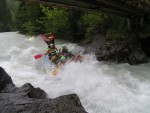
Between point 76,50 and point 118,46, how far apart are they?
4.15 m

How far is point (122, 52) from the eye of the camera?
1180 centimetres

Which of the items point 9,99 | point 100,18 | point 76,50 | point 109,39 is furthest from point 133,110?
point 100,18

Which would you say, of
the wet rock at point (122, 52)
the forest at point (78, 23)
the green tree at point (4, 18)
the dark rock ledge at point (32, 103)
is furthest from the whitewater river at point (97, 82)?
the green tree at point (4, 18)

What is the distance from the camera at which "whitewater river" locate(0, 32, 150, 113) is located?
6734 millimetres

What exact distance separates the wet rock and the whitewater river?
1.48ft

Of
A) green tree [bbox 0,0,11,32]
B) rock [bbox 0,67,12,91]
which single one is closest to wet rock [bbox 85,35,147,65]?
rock [bbox 0,67,12,91]

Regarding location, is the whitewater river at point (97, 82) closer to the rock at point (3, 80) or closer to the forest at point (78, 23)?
the rock at point (3, 80)

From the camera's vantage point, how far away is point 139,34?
13.3 m

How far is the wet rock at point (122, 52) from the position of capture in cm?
1167

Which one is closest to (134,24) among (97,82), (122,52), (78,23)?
(122,52)

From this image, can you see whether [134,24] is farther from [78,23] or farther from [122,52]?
[78,23]

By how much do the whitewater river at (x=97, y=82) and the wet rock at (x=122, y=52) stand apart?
452 millimetres

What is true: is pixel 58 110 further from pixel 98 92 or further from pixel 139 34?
pixel 139 34

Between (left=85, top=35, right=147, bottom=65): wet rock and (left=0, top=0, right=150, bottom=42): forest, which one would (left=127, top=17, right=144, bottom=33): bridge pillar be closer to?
(left=0, top=0, right=150, bottom=42): forest
